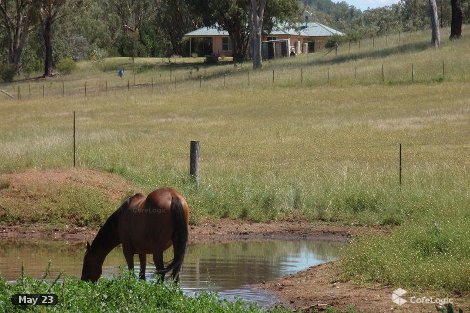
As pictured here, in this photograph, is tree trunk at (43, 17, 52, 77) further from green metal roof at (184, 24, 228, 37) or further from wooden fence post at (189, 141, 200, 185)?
wooden fence post at (189, 141, 200, 185)

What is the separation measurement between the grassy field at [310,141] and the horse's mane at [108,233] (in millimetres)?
3596

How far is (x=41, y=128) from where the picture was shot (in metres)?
44.3

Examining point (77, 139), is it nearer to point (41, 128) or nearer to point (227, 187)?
point (41, 128)

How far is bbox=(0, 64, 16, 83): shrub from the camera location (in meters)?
93.2

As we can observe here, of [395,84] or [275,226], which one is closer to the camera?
[275,226]

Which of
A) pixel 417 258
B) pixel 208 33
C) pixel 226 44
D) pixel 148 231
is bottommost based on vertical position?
pixel 417 258

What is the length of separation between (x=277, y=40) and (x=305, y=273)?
90.5 m

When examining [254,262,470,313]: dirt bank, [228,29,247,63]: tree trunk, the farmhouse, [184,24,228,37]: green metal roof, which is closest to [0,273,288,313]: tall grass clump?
[254,262,470,313]: dirt bank

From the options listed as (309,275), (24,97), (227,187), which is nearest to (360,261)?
(309,275)

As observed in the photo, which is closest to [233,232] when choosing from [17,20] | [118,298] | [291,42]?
[118,298]

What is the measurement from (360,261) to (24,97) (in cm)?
5872

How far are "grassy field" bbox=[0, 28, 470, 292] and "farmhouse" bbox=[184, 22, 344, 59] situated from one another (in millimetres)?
21193

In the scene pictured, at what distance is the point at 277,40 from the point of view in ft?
347
